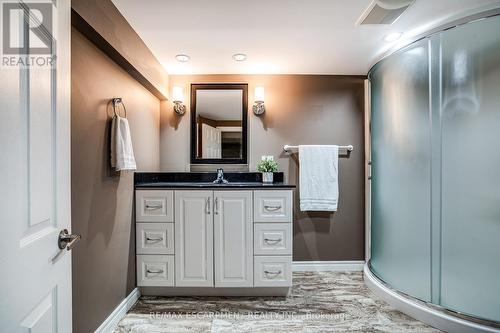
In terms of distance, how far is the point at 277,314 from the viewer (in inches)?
75.0

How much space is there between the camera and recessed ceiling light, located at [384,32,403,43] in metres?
1.92

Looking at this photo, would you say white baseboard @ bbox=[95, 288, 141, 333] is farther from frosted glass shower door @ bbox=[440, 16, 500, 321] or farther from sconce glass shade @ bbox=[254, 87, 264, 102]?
frosted glass shower door @ bbox=[440, 16, 500, 321]

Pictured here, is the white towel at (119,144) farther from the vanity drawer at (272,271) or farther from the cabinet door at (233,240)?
the vanity drawer at (272,271)

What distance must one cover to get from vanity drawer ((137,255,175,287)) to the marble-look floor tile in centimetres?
15

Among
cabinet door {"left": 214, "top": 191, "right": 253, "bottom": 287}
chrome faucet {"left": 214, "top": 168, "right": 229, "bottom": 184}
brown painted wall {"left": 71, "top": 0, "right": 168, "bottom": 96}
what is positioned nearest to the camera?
brown painted wall {"left": 71, "top": 0, "right": 168, "bottom": 96}

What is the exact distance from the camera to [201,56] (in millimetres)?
2289

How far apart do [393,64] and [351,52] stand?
0.36 meters

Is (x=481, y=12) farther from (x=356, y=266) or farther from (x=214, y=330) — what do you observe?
(x=214, y=330)

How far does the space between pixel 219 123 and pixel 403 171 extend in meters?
1.76

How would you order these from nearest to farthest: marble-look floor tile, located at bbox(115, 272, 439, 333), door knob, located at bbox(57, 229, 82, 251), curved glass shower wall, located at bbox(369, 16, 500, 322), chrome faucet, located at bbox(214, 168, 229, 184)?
1. door knob, located at bbox(57, 229, 82, 251)
2. curved glass shower wall, located at bbox(369, 16, 500, 322)
3. marble-look floor tile, located at bbox(115, 272, 439, 333)
4. chrome faucet, located at bbox(214, 168, 229, 184)

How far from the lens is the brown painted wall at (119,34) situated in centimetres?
130

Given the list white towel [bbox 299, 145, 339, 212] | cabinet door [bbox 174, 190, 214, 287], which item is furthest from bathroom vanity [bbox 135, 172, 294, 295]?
white towel [bbox 299, 145, 339, 212]
